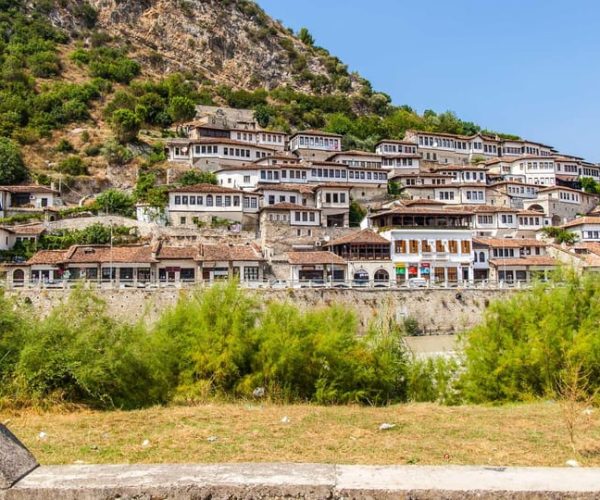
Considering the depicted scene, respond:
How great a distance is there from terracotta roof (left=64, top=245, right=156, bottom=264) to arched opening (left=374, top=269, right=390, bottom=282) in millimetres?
17187

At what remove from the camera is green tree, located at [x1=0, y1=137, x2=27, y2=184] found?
5684cm

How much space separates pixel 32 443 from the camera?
27.7 feet

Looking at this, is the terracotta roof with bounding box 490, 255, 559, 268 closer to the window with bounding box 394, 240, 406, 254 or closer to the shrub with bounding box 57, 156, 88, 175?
the window with bounding box 394, 240, 406, 254

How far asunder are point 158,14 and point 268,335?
359ft

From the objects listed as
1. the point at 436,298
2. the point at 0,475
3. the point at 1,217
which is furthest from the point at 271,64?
the point at 0,475

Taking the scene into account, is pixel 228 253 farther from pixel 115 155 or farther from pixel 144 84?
pixel 144 84

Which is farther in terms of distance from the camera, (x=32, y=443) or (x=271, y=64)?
(x=271, y=64)

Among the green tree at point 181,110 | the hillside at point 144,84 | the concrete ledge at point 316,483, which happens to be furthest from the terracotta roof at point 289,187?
the concrete ledge at point 316,483

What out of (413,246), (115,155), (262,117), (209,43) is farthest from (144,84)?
(413,246)

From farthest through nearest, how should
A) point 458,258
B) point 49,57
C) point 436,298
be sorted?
point 49,57
point 458,258
point 436,298

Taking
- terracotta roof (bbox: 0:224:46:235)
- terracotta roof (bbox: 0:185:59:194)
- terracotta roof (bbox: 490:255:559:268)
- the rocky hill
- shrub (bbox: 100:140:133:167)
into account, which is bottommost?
terracotta roof (bbox: 490:255:559:268)

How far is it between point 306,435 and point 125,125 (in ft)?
207

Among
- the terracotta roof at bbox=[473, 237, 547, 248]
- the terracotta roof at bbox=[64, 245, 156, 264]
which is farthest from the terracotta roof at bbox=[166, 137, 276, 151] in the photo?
the terracotta roof at bbox=[473, 237, 547, 248]

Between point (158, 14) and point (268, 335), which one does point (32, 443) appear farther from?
point (158, 14)
